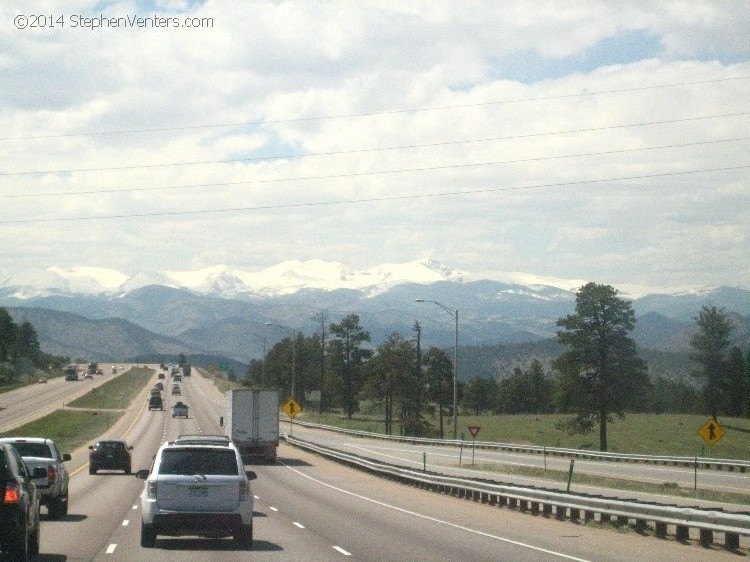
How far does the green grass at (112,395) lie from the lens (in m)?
131

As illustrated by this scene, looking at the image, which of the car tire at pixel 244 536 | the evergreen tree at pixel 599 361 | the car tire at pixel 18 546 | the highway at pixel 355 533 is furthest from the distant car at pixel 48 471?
the evergreen tree at pixel 599 361

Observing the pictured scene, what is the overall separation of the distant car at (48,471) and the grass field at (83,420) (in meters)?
40.4

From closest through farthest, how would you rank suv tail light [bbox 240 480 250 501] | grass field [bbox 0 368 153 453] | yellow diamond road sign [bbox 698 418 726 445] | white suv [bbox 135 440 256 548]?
1. white suv [bbox 135 440 256 548]
2. suv tail light [bbox 240 480 250 501]
3. yellow diamond road sign [bbox 698 418 726 445]
4. grass field [bbox 0 368 153 453]

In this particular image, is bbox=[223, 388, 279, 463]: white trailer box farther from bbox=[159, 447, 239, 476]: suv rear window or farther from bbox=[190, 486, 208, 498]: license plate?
bbox=[190, 486, 208, 498]: license plate

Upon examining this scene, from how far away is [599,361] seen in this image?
86938 mm

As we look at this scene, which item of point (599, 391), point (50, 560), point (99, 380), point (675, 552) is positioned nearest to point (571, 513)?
→ point (675, 552)

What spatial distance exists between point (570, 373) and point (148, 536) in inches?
2762

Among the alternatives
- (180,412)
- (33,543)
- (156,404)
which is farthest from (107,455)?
(156,404)

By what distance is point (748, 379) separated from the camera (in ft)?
450

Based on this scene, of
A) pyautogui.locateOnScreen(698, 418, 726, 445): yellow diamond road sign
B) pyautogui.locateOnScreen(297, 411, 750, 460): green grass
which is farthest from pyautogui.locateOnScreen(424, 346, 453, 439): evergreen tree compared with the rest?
pyautogui.locateOnScreen(698, 418, 726, 445): yellow diamond road sign

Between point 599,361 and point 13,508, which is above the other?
point 599,361

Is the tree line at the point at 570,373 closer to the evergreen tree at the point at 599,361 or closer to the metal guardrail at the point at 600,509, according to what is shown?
the evergreen tree at the point at 599,361

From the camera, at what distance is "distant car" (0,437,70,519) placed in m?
24.0

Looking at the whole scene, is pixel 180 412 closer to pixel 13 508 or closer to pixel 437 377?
pixel 437 377
